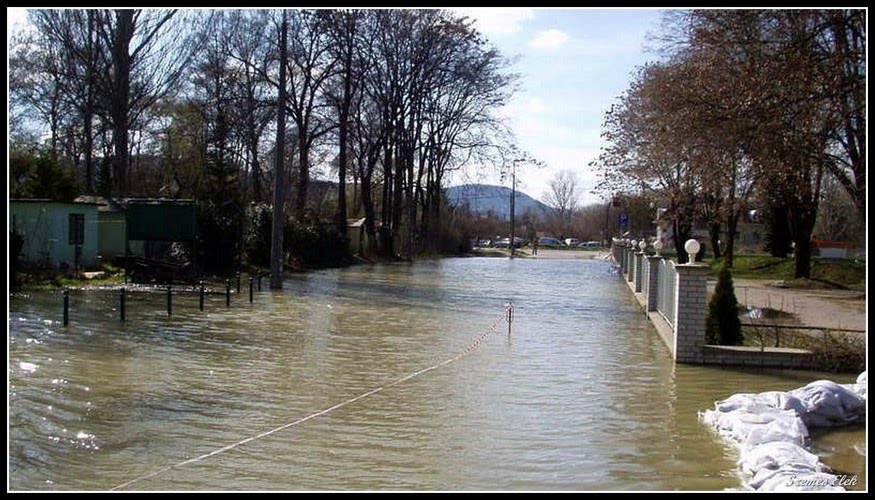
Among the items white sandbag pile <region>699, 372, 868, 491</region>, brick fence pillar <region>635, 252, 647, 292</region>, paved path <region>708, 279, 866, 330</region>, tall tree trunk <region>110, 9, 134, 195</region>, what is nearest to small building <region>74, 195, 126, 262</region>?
tall tree trunk <region>110, 9, 134, 195</region>

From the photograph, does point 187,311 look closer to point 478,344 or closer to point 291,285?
point 478,344

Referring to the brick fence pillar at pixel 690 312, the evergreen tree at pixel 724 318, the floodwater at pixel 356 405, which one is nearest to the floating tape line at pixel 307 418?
the floodwater at pixel 356 405

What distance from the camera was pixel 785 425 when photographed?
9.00 m

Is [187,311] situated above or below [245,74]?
below

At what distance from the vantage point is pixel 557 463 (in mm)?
8281

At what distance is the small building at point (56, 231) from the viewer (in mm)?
28062

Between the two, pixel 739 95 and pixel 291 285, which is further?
pixel 291 285

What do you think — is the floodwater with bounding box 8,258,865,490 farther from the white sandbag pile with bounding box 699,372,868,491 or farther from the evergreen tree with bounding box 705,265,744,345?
the evergreen tree with bounding box 705,265,744,345

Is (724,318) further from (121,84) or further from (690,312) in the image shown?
(121,84)

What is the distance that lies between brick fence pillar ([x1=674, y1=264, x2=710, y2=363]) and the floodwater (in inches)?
22.9

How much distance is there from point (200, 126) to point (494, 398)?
3782cm

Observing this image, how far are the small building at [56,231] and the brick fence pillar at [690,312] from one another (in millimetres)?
19668

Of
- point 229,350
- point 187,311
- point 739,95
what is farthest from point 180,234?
point 739,95

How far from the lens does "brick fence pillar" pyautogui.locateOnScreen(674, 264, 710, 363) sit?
13.9 m
